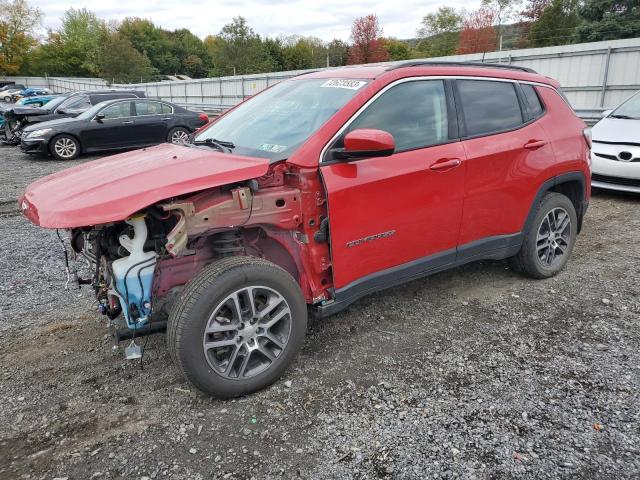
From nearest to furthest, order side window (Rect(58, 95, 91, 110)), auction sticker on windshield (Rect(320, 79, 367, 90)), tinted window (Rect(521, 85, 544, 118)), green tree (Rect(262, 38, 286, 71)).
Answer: auction sticker on windshield (Rect(320, 79, 367, 90)) < tinted window (Rect(521, 85, 544, 118)) < side window (Rect(58, 95, 91, 110)) < green tree (Rect(262, 38, 286, 71))

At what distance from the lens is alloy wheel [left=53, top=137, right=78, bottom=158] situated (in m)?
13.0

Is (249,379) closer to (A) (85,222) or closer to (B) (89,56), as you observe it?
(A) (85,222)

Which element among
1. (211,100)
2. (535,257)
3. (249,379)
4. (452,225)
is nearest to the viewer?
(249,379)

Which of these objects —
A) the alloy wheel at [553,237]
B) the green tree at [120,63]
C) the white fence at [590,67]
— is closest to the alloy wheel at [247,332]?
the alloy wheel at [553,237]

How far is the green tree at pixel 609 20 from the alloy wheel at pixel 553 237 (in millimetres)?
33716

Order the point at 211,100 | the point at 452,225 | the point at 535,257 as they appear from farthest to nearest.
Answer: the point at 211,100 → the point at 535,257 → the point at 452,225

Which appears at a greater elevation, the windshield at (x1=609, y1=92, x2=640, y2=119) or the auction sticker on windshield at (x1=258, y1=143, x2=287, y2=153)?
the windshield at (x1=609, y1=92, x2=640, y2=119)

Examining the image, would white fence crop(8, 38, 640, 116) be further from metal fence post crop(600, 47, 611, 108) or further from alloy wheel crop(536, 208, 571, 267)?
alloy wheel crop(536, 208, 571, 267)

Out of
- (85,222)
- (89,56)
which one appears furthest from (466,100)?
(89,56)

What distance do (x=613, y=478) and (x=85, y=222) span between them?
2850 millimetres

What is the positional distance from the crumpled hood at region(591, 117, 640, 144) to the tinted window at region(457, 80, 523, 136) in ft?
13.5

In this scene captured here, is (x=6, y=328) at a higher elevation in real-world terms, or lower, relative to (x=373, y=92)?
lower

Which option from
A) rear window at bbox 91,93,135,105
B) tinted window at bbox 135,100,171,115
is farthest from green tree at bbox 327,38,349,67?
tinted window at bbox 135,100,171,115

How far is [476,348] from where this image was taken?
11.6ft
